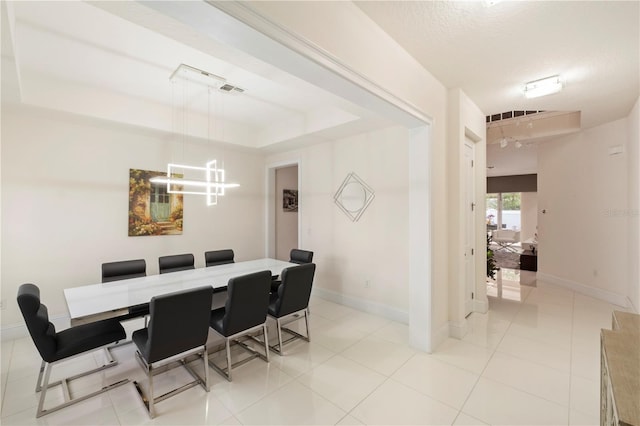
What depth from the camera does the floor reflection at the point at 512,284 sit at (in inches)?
182

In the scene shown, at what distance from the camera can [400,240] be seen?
12.0 ft

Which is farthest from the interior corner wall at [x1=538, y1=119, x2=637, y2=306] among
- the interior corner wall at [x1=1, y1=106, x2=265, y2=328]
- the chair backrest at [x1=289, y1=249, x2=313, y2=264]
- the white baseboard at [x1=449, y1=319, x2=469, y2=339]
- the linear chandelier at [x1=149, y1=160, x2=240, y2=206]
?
the interior corner wall at [x1=1, y1=106, x2=265, y2=328]

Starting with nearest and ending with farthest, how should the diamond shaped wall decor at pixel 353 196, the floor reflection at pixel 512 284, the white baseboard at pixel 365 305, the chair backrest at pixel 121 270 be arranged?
the chair backrest at pixel 121 270 < the white baseboard at pixel 365 305 < the diamond shaped wall decor at pixel 353 196 < the floor reflection at pixel 512 284

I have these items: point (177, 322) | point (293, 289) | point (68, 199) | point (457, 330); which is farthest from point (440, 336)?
point (68, 199)

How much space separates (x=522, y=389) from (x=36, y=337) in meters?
3.70

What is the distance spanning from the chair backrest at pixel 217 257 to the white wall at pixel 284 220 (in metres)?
1.90

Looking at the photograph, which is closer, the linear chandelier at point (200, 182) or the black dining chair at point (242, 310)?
the black dining chair at point (242, 310)

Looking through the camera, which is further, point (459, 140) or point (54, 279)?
point (54, 279)

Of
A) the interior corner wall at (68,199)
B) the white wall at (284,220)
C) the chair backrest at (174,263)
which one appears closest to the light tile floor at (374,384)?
the interior corner wall at (68,199)

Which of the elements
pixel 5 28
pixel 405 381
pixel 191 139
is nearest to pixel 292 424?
pixel 405 381

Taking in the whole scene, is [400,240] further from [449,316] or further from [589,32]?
[589,32]

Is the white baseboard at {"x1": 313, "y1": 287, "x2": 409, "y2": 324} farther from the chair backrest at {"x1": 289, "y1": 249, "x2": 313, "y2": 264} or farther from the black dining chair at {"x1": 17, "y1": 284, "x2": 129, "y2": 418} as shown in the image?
the black dining chair at {"x1": 17, "y1": 284, "x2": 129, "y2": 418}

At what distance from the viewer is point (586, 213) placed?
4.70 m

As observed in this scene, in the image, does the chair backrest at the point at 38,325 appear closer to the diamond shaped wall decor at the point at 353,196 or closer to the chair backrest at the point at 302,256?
the chair backrest at the point at 302,256
